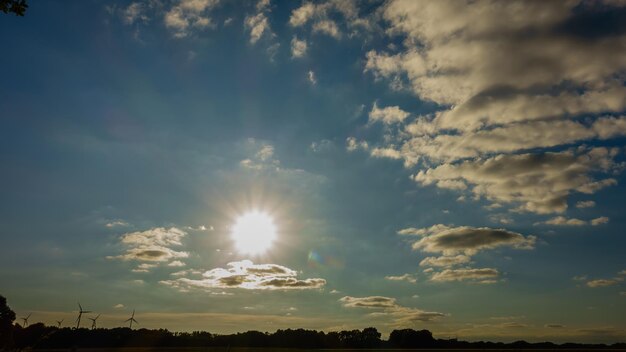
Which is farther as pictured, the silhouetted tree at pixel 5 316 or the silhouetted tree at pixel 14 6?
the silhouetted tree at pixel 5 316

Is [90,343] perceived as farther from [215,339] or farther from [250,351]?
[250,351]

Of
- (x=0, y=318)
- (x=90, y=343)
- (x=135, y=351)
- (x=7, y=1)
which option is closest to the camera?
(x=7, y=1)

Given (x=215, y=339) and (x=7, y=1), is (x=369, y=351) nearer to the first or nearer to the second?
(x=215, y=339)

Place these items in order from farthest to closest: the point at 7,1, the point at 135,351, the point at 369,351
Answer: the point at 369,351 < the point at 135,351 < the point at 7,1

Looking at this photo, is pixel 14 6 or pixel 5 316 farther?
pixel 5 316

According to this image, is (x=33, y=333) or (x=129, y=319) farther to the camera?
(x=129, y=319)

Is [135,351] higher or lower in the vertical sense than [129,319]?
lower

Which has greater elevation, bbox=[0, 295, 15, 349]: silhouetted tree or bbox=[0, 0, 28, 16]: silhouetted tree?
bbox=[0, 0, 28, 16]: silhouetted tree

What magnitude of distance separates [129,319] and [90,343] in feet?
52.9

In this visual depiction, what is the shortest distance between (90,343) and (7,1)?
182m

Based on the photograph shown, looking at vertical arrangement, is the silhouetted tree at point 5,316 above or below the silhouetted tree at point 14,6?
below

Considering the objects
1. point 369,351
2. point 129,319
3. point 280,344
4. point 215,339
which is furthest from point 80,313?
point 369,351

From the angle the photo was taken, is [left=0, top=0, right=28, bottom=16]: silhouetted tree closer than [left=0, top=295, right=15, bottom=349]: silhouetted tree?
Yes

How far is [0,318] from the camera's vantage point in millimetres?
78562
